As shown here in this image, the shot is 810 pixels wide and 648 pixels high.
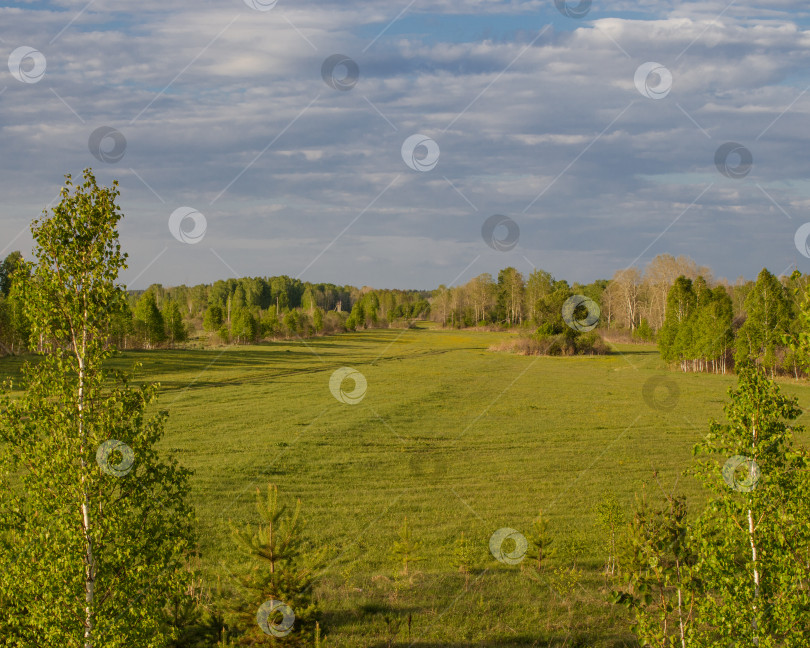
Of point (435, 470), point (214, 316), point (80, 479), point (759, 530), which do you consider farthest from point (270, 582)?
point (214, 316)

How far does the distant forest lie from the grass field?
5918 millimetres

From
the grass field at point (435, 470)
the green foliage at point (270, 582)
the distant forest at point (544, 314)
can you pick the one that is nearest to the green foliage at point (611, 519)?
the grass field at point (435, 470)

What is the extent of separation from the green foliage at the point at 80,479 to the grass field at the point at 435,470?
4188 mm

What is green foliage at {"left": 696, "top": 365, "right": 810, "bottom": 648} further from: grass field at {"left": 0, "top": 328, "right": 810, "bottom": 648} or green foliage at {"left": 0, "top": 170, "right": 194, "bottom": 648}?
green foliage at {"left": 0, "top": 170, "right": 194, "bottom": 648}

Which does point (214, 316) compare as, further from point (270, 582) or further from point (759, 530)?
point (759, 530)

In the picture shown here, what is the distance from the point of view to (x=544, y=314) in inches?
2931

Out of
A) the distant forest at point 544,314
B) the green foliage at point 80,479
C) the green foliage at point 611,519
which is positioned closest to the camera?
the green foliage at point 80,479

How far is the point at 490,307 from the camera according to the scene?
130 meters

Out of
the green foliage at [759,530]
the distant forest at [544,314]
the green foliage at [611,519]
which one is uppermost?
the distant forest at [544,314]

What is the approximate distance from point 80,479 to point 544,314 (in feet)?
231

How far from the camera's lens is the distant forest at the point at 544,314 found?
1540 inches

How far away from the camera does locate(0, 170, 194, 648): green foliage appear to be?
22.3ft

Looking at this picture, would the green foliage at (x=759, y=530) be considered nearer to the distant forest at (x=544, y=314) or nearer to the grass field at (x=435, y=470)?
the distant forest at (x=544, y=314)

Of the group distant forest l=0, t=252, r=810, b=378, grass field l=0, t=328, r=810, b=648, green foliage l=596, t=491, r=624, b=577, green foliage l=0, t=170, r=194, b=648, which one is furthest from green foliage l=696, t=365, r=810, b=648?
green foliage l=596, t=491, r=624, b=577
